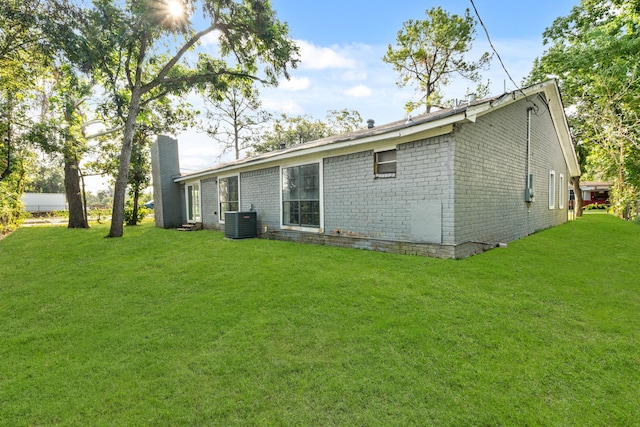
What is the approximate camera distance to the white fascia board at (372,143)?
5.71 metres

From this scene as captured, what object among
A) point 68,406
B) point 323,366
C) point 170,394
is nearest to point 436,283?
point 323,366

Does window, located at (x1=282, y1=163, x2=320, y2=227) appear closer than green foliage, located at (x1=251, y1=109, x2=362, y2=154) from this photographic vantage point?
Yes

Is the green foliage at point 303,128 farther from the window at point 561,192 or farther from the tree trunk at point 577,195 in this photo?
the window at point 561,192

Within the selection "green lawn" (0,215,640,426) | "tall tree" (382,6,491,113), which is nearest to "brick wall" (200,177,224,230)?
"green lawn" (0,215,640,426)

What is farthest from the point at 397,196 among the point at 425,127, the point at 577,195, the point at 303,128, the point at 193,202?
the point at 303,128

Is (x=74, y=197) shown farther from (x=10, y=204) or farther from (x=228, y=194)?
(x=228, y=194)

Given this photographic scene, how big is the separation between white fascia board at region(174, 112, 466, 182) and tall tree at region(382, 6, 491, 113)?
15497 mm

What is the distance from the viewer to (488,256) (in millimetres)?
6219

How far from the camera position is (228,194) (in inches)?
478

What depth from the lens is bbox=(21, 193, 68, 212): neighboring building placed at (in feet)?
123

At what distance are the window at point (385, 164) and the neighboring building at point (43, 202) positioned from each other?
46.8 meters

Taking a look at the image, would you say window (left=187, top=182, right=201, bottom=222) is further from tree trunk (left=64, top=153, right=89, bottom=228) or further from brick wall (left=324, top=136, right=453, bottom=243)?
brick wall (left=324, top=136, right=453, bottom=243)

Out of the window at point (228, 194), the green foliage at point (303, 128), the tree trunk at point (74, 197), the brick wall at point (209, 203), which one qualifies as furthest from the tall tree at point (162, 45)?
the green foliage at point (303, 128)

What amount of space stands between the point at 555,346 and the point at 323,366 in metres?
2.38
